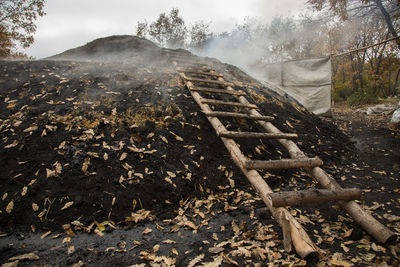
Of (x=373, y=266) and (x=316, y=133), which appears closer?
(x=373, y=266)

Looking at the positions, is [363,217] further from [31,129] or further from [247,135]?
[31,129]

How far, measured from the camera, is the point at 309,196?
198 cm

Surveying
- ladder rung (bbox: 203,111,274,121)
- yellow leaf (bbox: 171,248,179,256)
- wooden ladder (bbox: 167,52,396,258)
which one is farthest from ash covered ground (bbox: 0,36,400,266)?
ladder rung (bbox: 203,111,274,121)

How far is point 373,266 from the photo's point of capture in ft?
5.21

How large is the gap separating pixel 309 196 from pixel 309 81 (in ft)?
24.8

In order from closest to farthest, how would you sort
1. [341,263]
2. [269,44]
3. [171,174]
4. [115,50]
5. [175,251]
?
[341,263], [175,251], [171,174], [115,50], [269,44]

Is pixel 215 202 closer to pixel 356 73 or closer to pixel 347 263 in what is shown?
pixel 347 263

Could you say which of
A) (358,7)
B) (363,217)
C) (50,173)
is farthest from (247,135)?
(358,7)

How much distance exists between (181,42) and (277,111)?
1559 cm

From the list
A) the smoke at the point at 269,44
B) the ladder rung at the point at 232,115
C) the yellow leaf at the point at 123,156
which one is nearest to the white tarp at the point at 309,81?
the smoke at the point at 269,44

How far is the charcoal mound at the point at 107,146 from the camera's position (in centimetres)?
231

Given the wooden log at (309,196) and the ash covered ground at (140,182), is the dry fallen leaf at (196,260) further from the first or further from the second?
the wooden log at (309,196)

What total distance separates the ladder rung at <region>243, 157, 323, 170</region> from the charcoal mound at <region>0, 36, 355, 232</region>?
2.01 feet

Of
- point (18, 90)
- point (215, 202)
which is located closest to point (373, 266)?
point (215, 202)
